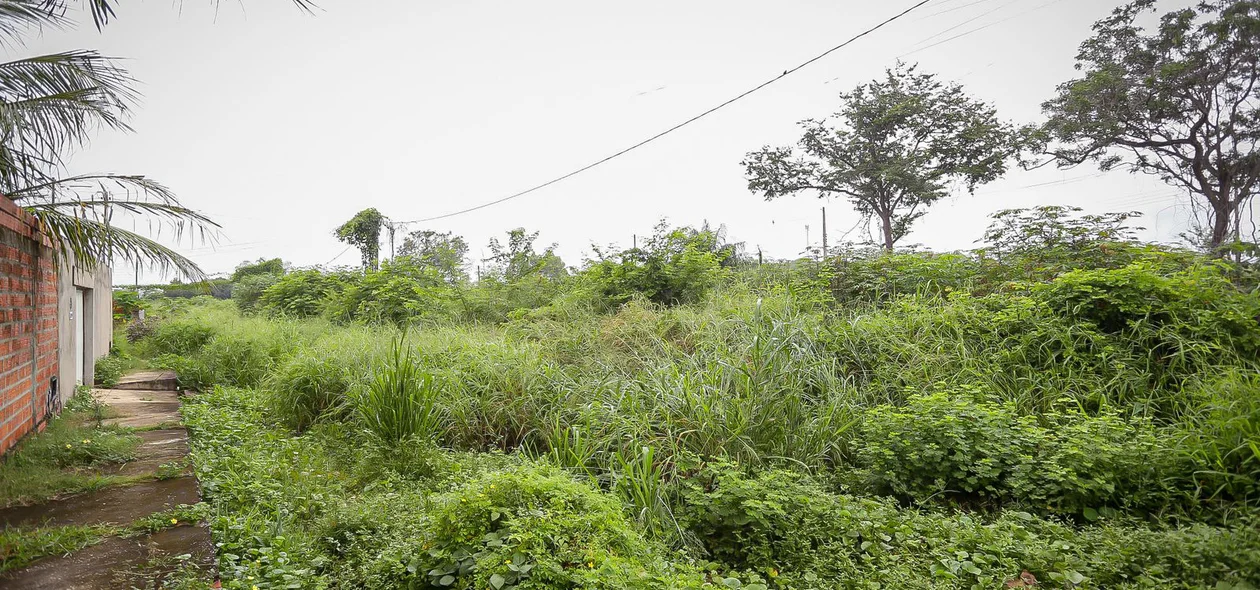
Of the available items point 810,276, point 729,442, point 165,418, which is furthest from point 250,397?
point 810,276

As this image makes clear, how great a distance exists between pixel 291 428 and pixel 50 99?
9.96ft

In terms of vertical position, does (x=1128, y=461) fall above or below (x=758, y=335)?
below

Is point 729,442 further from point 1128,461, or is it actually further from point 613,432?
point 1128,461

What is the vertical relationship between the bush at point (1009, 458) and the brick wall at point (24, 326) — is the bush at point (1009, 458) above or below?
below

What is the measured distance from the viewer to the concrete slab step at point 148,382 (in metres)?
7.09

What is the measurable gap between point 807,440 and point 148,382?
7815 mm

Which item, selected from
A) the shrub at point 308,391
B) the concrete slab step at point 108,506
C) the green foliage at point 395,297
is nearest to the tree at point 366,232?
the green foliage at point 395,297

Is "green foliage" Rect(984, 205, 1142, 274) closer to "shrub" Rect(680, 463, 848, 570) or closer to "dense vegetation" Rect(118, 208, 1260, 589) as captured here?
"dense vegetation" Rect(118, 208, 1260, 589)

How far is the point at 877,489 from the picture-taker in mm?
3633

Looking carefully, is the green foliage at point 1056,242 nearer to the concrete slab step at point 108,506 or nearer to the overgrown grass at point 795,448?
the overgrown grass at point 795,448

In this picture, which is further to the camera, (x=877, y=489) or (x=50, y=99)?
(x=50, y=99)

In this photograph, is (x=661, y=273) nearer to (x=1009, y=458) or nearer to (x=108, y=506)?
(x=1009, y=458)

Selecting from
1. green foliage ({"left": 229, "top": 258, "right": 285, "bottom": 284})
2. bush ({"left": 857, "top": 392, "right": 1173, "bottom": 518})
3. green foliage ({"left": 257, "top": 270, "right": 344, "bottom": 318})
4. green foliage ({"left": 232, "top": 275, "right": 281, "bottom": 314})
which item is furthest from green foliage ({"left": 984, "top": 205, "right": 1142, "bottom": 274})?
green foliage ({"left": 229, "top": 258, "right": 285, "bottom": 284})

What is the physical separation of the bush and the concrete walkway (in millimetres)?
3562
